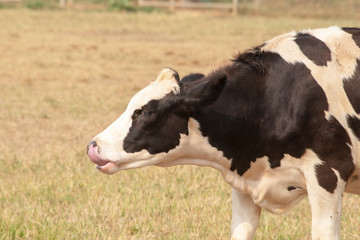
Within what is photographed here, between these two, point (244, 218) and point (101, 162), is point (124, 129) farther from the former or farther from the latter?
point (244, 218)

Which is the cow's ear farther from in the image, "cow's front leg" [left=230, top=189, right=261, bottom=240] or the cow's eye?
"cow's front leg" [left=230, top=189, right=261, bottom=240]

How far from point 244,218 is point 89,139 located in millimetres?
5219

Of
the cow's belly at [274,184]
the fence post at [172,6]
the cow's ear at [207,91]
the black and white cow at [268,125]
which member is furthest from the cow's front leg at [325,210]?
the fence post at [172,6]

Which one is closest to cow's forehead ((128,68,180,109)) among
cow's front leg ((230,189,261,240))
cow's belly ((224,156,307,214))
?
cow's belly ((224,156,307,214))

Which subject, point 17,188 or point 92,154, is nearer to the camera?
point 92,154

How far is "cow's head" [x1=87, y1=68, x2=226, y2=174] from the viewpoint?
4902 millimetres

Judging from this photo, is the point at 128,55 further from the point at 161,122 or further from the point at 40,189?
the point at 161,122

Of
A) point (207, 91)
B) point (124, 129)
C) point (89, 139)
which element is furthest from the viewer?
point (89, 139)

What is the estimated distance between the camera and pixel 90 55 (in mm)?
18234

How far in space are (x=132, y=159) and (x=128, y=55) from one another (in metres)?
14.0

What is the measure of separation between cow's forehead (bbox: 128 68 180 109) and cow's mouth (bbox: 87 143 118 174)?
342mm

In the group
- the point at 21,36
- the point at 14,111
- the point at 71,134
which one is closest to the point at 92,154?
the point at 71,134

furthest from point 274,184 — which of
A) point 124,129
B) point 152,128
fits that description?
point 124,129

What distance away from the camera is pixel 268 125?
4.91 m
